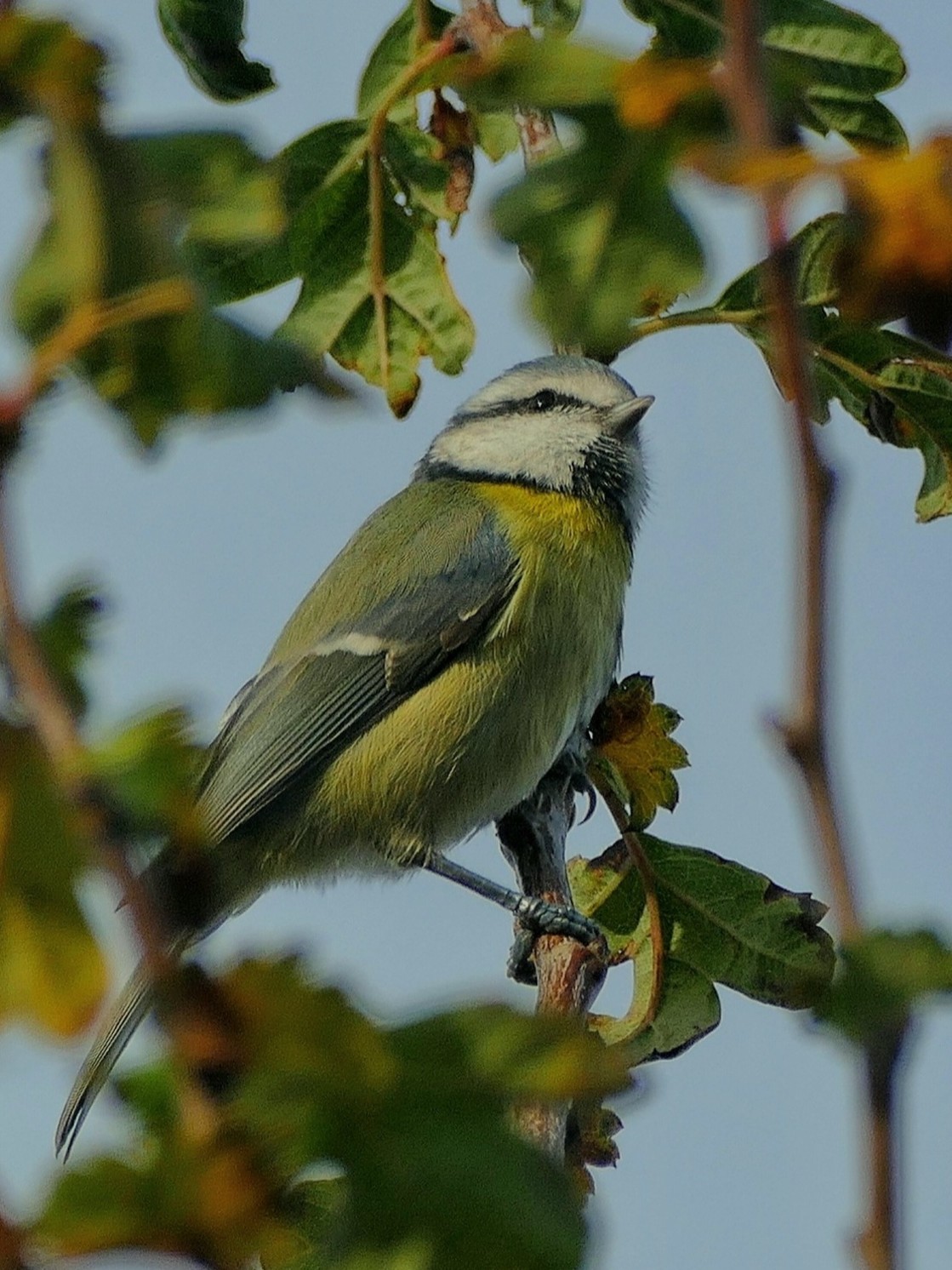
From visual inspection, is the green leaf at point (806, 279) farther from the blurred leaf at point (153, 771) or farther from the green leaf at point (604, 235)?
the blurred leaf at point (153, 771)

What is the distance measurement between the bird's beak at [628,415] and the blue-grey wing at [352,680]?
428 mm

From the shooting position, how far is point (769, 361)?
2586 millimetres

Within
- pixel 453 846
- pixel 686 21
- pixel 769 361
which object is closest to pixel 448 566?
pixel 453 846

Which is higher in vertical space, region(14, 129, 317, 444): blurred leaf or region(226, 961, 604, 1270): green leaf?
region(14, 129, 317, 444): blurred leaf

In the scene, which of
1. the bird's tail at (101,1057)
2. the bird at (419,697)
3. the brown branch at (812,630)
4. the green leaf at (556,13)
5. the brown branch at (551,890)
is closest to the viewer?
the brown branch at (812,630)

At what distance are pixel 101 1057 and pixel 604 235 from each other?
2994mm

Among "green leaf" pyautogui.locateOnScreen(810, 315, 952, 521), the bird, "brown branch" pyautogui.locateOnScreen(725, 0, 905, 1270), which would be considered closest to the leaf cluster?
"brown branch" pyautogui.locateOnScreen(725, 0, 905, 1270)

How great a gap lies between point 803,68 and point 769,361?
1.25m

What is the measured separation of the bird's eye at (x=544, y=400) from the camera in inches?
162

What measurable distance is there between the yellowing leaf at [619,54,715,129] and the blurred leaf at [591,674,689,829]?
211 centimetres

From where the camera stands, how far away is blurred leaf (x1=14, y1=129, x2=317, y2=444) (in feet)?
2.43

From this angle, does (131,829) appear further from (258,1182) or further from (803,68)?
(803,68)

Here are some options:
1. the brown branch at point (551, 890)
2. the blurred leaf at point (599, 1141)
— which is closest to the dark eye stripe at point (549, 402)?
the brown branch at point (551, 890)

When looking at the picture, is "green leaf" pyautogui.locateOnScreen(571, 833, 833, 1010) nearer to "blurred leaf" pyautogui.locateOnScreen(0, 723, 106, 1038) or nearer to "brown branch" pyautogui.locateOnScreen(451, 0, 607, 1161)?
"brown branch" pyautogui.locateOnScreen(451, 0, 607, 1161)
